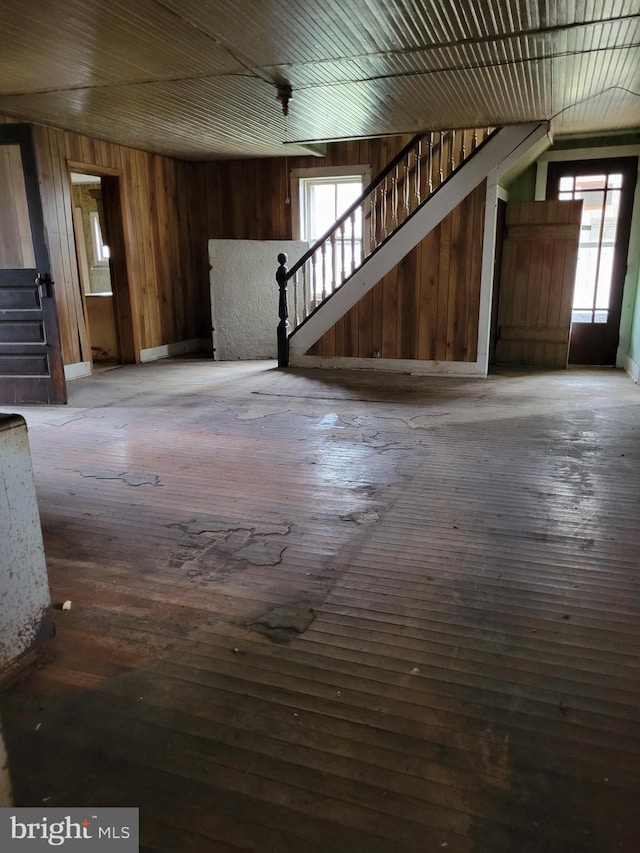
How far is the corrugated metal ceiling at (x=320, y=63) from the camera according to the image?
3307 mm

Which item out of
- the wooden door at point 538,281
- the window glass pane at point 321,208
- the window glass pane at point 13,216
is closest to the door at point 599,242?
the wooden door at point 538,281

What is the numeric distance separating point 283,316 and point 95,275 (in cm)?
527

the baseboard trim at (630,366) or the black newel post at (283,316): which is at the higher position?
the black newel post at (283,316)

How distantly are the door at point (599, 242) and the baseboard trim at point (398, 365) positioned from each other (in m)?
1.81

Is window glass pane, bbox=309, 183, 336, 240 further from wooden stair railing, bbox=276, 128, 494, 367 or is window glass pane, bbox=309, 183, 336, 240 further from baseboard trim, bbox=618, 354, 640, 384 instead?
baseboard trim, bbox=618, 354, 640, 384

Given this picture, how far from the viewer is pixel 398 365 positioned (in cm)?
698

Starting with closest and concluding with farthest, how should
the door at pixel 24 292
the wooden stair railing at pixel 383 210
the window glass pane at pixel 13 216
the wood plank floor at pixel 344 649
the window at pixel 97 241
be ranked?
the wood plank floor at pixel 344 649, the door at pixel 24 292, the window glass pane at pixel 13 216, the wooden stair railing at pixel 383 210, the window at pixel 97 241

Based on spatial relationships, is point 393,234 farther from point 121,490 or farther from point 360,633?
point 360,633

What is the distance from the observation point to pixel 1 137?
15.9 feet

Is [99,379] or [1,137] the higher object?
[1,137]

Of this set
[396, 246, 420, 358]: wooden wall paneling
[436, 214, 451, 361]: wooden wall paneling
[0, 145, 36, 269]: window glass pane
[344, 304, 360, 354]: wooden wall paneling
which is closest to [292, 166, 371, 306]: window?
[344, 304, 360, 354]: wooden wall paneling

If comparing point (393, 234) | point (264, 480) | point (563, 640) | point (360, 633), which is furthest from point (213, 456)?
point (393, 234)

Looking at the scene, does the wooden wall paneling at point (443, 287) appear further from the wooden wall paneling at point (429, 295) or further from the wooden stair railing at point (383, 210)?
the wooden stair railing at point (383, 210)

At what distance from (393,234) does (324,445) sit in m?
3.45
